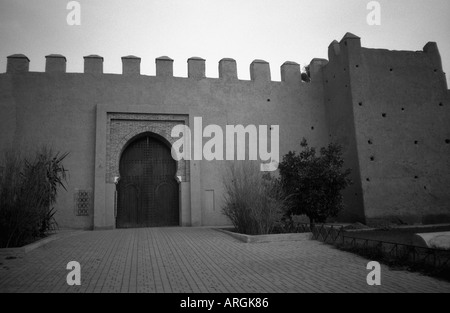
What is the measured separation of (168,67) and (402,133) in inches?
394

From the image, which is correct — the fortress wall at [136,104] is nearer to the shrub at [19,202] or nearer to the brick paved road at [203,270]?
the shrub at [19,202]

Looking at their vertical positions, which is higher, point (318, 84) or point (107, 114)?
point (318, 84)

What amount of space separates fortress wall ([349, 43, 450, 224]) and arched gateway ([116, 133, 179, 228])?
7704mm

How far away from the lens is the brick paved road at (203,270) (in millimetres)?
4254

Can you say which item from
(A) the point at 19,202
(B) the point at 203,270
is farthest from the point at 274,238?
(A) the point at 19,202

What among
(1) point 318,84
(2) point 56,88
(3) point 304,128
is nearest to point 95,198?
(2) point 56,88

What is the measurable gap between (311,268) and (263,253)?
5.16 feet

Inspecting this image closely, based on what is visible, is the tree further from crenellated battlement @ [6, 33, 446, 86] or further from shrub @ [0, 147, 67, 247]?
shrub @ [0, 147, 67, 247]

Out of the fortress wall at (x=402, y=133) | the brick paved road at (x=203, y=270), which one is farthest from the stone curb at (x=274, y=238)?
the fortress wall at (x=402, y=133)

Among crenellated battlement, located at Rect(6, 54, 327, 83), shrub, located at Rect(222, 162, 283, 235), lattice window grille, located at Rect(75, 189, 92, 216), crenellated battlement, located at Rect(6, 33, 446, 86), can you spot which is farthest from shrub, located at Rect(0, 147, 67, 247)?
crenellated battlement, located at Rect(6, 33, 446, 86)

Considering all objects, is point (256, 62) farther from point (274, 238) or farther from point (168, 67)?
point (274, 238)

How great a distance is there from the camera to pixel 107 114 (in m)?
13.7

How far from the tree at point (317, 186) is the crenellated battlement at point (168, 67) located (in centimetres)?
642
